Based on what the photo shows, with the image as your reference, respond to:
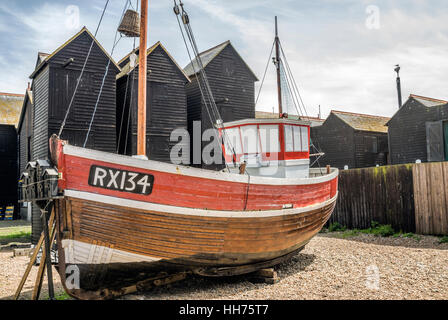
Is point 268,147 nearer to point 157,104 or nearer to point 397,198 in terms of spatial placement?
point 397,198

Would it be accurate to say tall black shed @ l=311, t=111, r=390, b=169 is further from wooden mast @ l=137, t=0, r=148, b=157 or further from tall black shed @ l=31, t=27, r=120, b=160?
wooden mast @ l=137, t=0, r=148, b=157

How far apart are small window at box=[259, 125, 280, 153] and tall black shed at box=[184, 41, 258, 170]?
1052 cm

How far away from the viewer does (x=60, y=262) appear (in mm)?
5605

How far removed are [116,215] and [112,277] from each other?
3.52 ft

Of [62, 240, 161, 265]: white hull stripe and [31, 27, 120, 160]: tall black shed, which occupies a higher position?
[31, 27, 120, 160]: tall black shed

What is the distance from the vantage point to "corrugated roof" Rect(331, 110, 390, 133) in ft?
97.3

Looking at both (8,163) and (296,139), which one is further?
(8,163)

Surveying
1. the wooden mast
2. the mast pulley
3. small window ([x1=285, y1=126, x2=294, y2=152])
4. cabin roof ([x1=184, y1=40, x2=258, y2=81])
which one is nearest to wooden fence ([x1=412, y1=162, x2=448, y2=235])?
small window ([x1=285, y1=126, x2=294, y2=152])

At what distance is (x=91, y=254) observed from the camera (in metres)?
5.57

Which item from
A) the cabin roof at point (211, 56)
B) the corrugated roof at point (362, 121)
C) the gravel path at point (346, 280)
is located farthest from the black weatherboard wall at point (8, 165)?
the corrugated roof at point (362, 121)

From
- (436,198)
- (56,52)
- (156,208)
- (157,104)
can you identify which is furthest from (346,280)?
(56,52)

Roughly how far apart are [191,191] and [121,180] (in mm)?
1110

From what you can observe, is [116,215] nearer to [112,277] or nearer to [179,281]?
[112,277]
